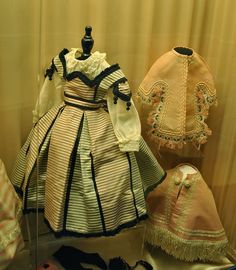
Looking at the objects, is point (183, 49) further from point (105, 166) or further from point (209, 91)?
point (105, 166)

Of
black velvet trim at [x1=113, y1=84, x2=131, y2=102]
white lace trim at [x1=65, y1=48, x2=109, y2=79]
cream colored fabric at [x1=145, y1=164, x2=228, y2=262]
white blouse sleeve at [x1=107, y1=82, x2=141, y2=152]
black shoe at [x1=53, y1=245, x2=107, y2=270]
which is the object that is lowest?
black shoe at [x1=53, y1=245, x2=107, y2=270]

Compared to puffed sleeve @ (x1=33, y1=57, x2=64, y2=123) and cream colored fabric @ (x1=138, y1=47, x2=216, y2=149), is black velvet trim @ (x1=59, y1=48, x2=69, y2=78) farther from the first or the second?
cream colored fabric @ (x1=138, y1=47, x2=216, y2=149)

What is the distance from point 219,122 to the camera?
162cm

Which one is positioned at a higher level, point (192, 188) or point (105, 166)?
point (105, 166)

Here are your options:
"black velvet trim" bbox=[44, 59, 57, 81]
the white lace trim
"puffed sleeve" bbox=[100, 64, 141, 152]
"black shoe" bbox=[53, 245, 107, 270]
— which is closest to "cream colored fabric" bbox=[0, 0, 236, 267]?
"black velvet trim" bbox=[44, 59, 57, 81]

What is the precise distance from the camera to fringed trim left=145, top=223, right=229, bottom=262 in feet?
4.83

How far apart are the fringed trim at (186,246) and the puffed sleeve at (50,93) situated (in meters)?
0.63

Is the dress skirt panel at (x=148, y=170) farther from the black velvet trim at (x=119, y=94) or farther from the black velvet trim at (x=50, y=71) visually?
the black velvet trim at (x=50, y=71)

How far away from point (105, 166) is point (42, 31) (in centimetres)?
51

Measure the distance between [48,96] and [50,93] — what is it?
0.06 feet

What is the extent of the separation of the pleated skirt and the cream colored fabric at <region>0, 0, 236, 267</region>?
149 millimetres

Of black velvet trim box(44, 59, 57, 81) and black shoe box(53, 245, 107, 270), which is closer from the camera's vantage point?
black velvet trim box(44, 59, 57, 81)

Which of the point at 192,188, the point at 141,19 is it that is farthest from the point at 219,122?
the point at 141,19

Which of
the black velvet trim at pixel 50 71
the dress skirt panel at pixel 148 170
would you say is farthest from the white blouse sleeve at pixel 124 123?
the black velvet trim at pixel 50 71
